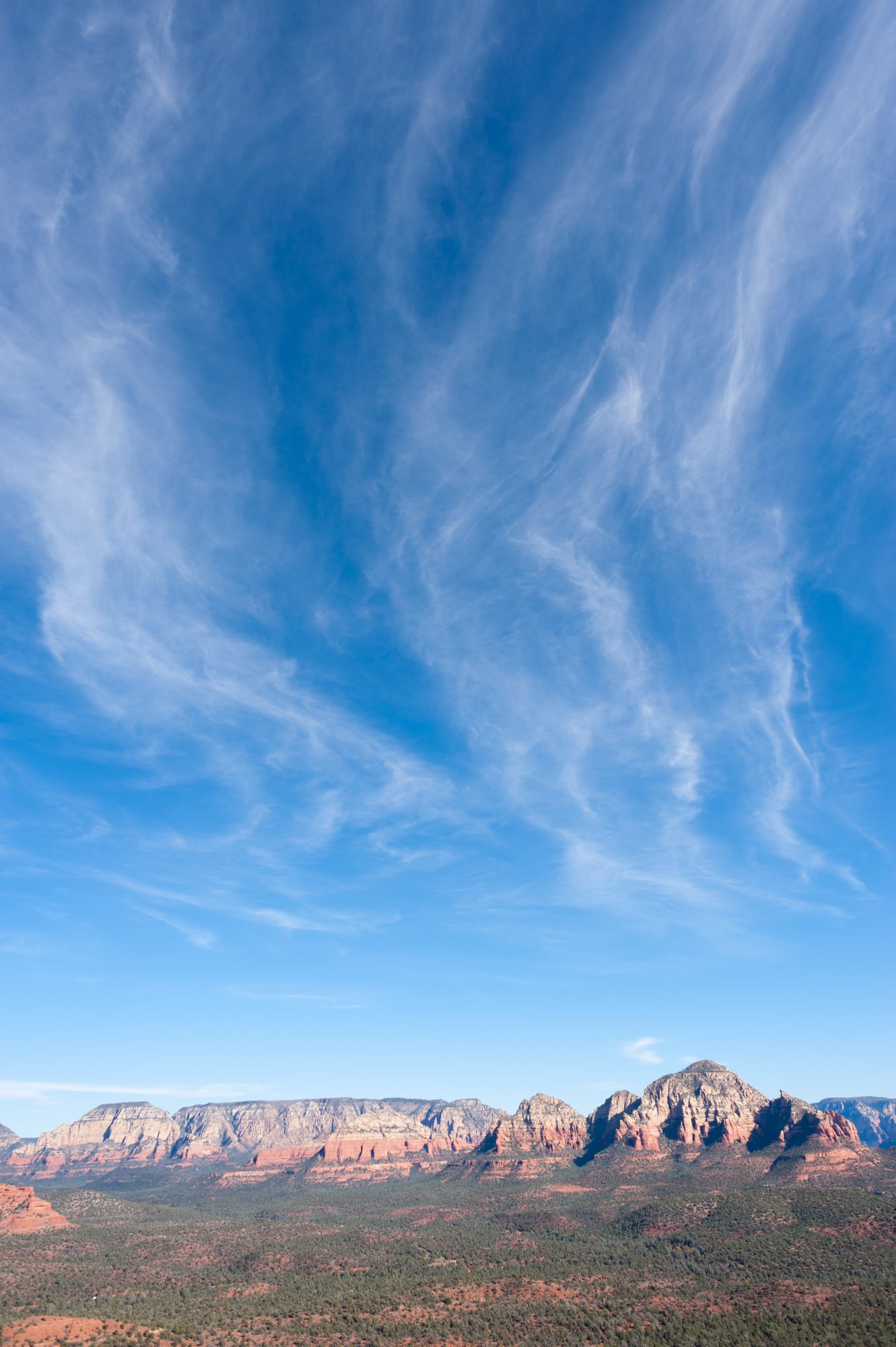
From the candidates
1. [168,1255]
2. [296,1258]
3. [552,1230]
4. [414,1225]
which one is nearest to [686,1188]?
[552,1230]

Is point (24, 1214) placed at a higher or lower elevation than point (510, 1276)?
lower

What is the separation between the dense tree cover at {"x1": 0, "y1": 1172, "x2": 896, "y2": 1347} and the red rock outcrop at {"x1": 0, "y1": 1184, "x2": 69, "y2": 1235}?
7.30 metres

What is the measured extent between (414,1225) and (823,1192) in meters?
99.0

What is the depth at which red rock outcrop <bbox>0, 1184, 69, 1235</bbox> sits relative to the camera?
521 ft

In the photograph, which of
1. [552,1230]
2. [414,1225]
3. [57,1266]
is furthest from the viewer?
[414,1225]

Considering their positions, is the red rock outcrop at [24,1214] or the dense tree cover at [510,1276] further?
the red rock outcrop at [24,1214]

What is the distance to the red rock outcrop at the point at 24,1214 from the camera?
158750 millimetres

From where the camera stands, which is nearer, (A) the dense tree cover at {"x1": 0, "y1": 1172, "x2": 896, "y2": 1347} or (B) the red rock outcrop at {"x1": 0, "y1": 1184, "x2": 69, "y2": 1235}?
(A) the dense tree cover at {"x1": 0, "y1": 1172, "x2": 896, "y2": 1347}

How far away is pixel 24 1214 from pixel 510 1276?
120332 millimetres

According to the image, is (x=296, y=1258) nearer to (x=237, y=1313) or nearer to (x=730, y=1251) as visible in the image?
(x=237, y=1313)

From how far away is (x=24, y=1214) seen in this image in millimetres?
164750

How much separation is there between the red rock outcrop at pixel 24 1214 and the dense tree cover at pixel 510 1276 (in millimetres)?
7296

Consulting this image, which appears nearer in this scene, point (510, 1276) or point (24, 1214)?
point (510, 1276)

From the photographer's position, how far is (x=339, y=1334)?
92.9m
